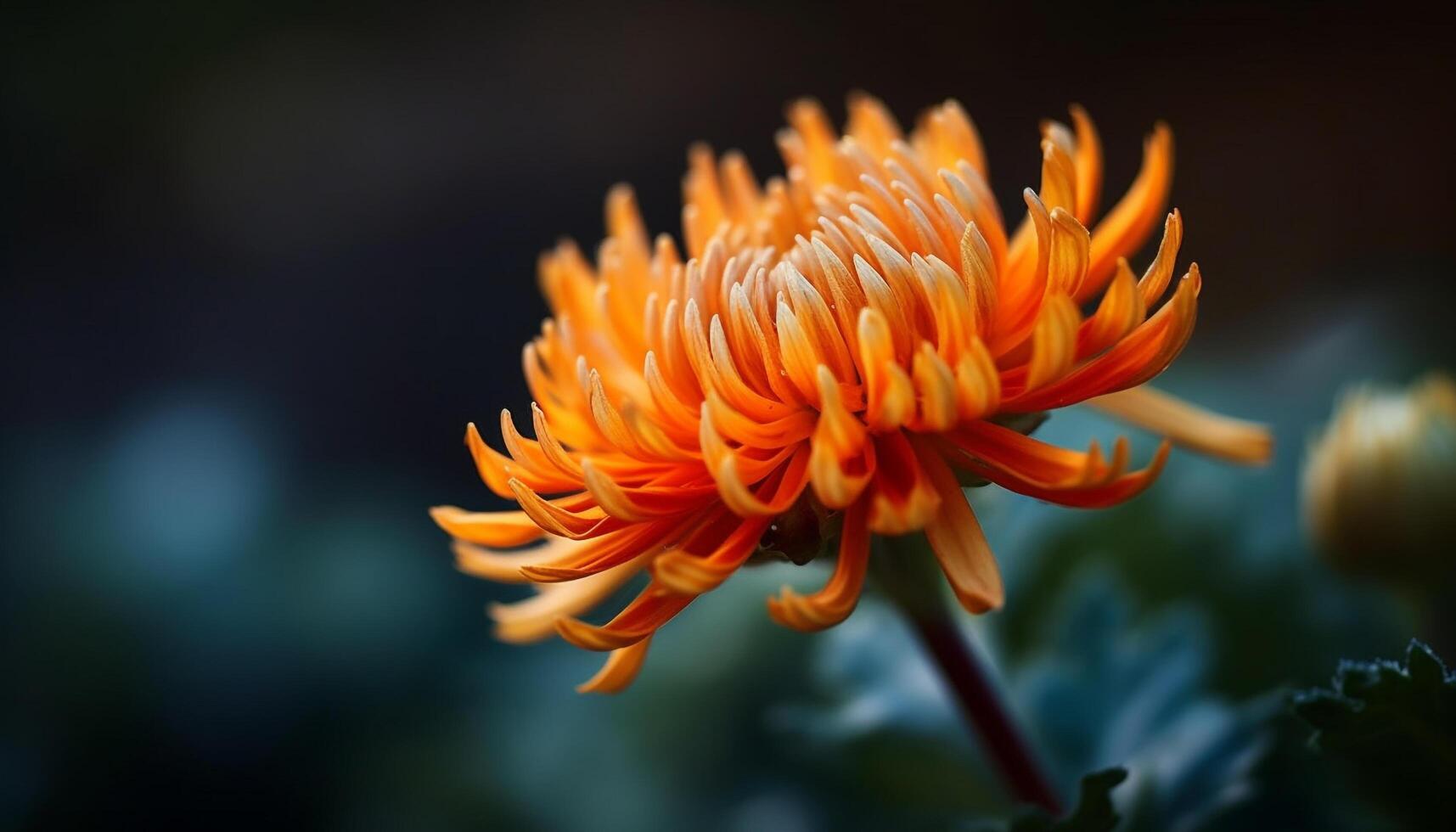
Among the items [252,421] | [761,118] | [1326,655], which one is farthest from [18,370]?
[1326,655]

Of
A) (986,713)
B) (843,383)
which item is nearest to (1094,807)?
(986,713)

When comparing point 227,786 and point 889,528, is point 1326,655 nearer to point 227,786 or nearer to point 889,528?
point 889,528

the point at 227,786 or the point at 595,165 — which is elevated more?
the point at 595,165

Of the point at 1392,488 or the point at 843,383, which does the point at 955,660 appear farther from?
the point at 1392,488

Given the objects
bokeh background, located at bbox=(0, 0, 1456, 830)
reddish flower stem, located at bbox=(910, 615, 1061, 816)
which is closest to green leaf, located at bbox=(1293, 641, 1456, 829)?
bokeh background, located at bbox=(0, 0, 1456, 830)

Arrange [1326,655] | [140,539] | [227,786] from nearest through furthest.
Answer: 1. [1326,655]
2. [227,786]
3. [140,539]
